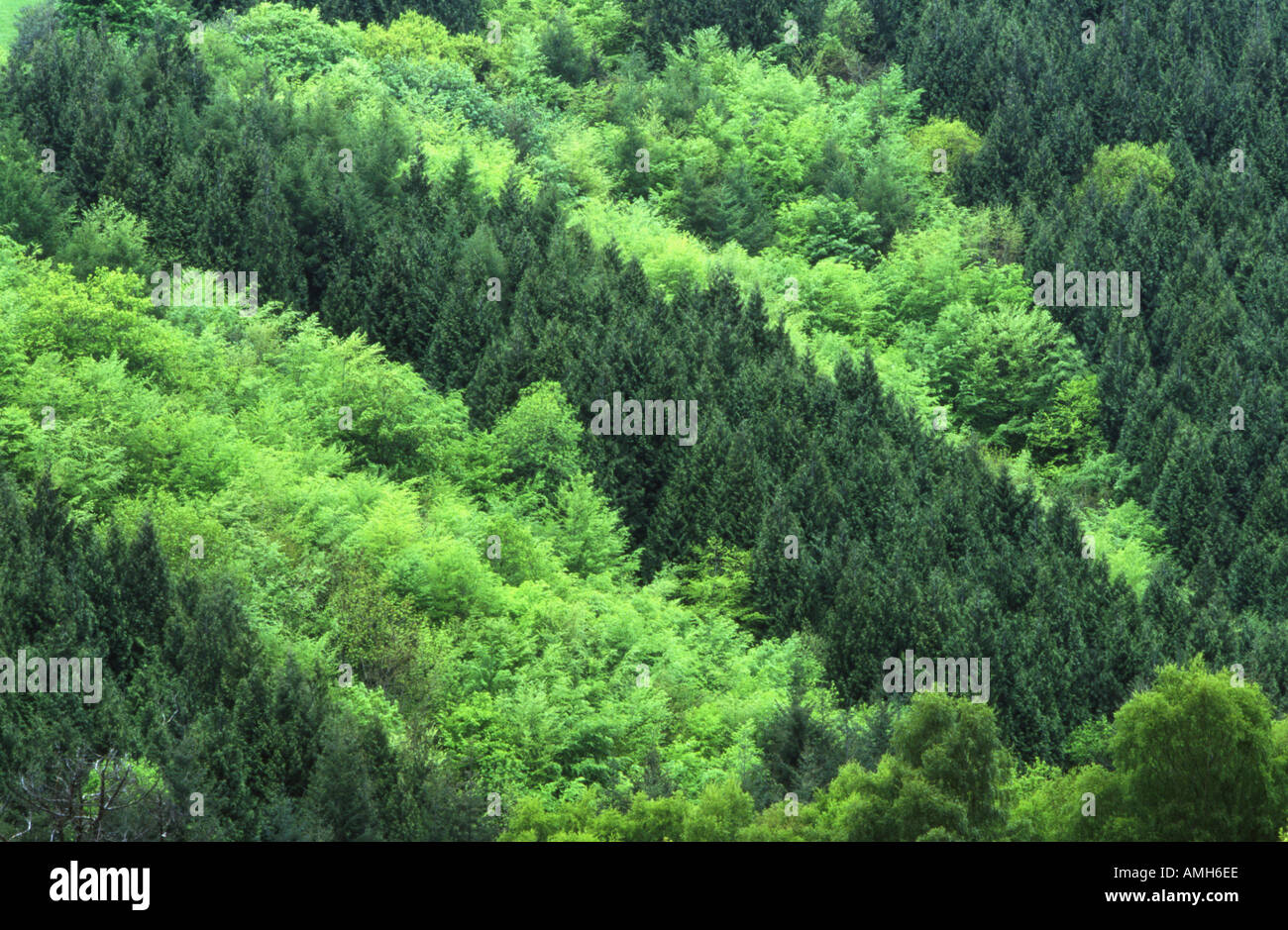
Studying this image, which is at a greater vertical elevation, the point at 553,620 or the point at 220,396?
the point at 220,396

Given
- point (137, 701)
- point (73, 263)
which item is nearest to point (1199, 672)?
point (137, 701)

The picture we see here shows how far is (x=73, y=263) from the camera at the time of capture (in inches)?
3625

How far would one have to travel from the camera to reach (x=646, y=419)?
290 feet

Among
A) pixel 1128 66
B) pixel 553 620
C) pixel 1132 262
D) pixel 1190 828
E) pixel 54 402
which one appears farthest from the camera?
pixel 1128 66

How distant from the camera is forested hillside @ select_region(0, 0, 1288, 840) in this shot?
2169 inches

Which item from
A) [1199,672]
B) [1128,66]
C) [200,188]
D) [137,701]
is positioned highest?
[1128,66]

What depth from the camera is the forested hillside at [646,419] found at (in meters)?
55.1

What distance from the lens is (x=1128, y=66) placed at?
14200 cm

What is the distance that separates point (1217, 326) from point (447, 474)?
54213 mm
